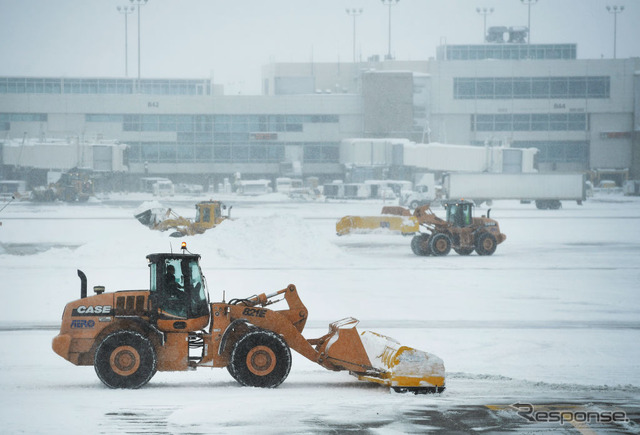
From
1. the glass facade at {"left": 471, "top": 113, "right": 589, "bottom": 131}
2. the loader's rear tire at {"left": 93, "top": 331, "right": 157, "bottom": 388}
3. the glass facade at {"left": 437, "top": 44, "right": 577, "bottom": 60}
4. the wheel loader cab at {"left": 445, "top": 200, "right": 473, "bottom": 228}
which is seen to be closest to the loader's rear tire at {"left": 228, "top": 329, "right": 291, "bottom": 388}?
the loader's rear tire at {"left": 93, "top": 331, "right": 157, "bottom": 388}

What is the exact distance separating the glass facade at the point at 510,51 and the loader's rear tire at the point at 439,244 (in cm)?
9091

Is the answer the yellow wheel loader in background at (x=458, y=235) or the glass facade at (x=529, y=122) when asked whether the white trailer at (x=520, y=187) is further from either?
the yellow wheel loader in background at (x=458, y=235)

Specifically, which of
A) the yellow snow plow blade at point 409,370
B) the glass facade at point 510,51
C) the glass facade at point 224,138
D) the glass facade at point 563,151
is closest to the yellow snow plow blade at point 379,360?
the yellow snow plow blade at point 409,370

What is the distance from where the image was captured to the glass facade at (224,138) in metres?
103

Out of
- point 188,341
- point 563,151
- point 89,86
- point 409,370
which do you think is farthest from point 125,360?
point 89,86

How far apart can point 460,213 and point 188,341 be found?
2327 centimetres

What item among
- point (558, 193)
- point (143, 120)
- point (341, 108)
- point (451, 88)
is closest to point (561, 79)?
point (451, 88)

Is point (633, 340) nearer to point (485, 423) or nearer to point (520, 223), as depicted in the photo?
point (485, 423)

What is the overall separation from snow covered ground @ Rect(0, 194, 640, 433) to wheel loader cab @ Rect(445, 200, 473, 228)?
211 centimetres

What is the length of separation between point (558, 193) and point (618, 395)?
60509mm

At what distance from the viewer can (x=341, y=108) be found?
103m

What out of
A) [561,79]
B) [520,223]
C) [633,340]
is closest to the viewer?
[633,340]

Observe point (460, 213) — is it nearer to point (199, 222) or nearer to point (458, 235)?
point (458, 235)

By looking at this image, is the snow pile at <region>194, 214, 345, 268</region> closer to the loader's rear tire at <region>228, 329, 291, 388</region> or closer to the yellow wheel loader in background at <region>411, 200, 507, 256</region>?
the yellow wheel loader in background at <region>411, 200, 507, 256</region>
